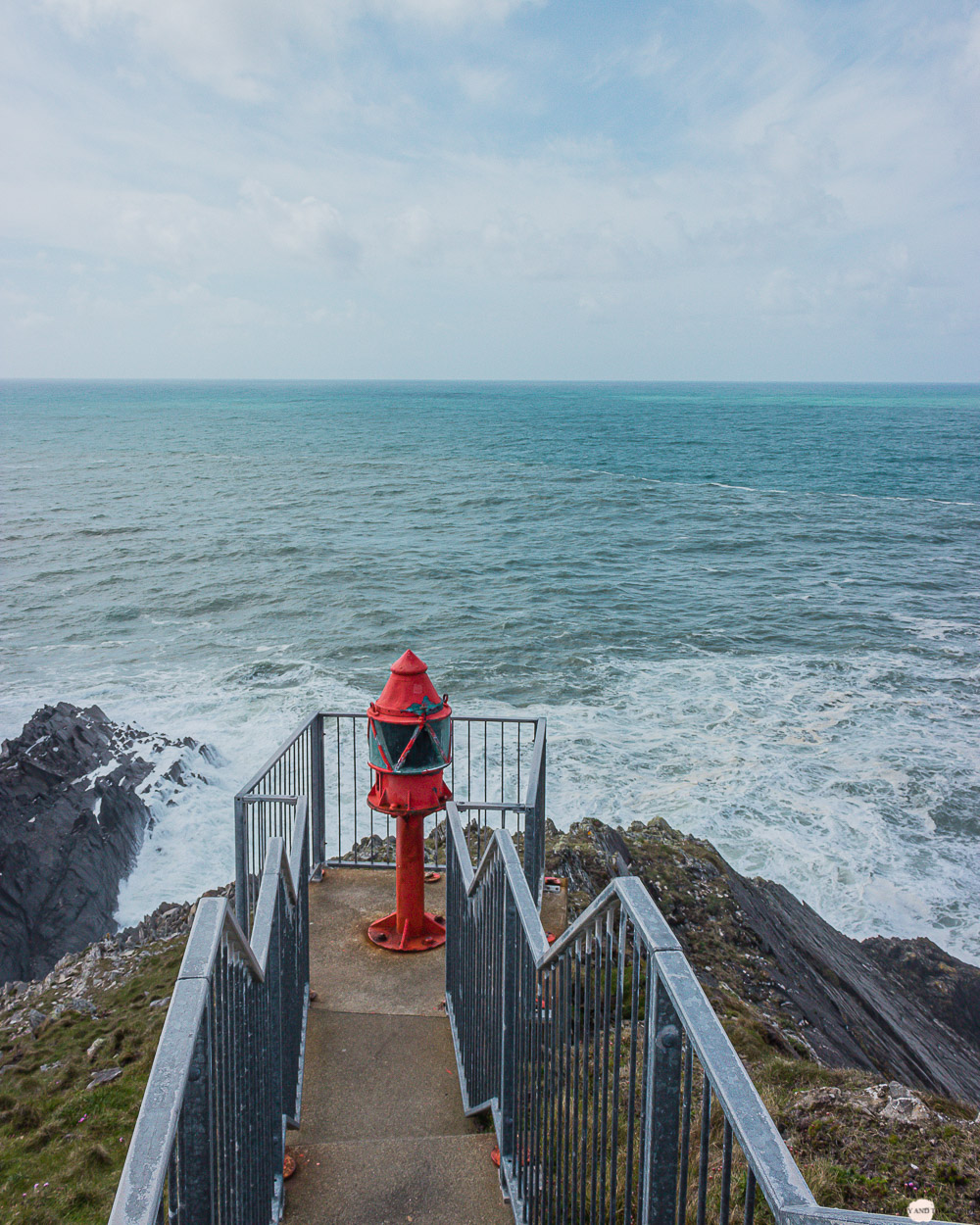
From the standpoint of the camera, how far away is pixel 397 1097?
16.2ft

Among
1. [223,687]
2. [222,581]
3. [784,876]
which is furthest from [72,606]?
[784,876]

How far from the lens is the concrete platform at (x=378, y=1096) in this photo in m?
3.92

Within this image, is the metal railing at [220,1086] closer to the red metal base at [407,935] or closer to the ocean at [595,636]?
the red metal base at [407,935]

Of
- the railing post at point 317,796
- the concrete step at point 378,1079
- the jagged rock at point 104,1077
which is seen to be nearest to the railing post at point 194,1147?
the concrete step at point 378,1079

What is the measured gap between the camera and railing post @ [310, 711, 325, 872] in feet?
24.7

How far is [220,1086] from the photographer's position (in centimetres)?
238

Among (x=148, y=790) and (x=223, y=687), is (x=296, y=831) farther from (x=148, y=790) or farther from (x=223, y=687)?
(x=223, y=687)

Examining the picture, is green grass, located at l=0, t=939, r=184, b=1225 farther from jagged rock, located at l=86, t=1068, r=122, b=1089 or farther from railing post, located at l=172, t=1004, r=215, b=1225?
railing post, located at l=172, t=1004, r=215, b=1225

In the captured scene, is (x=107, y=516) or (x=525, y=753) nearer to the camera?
(x=525, y=753)

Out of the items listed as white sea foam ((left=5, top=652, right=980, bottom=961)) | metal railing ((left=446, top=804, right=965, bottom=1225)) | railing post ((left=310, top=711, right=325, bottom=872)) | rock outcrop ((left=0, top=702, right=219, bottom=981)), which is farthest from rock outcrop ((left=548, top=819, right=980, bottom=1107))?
rock outcrop ((left=0, top=702, right=219, bottom=981))

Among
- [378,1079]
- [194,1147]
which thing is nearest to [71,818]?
[378,1079]

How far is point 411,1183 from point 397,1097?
95cm

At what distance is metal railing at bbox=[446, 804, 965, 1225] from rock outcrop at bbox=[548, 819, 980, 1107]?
3.99m

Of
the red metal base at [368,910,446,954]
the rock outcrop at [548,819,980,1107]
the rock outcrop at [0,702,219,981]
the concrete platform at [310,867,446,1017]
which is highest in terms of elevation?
Answer: the red metal base at [368,910,446,954]
